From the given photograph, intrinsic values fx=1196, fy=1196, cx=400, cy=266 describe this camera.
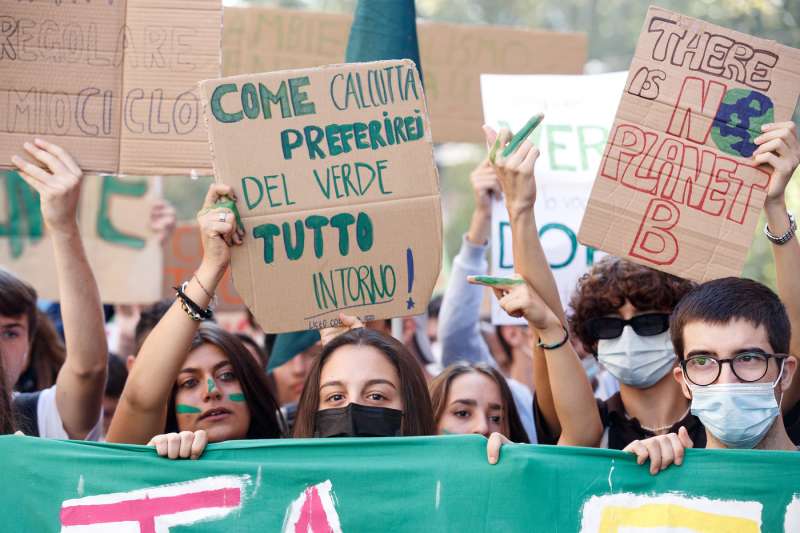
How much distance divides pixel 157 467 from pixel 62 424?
0.79 metres

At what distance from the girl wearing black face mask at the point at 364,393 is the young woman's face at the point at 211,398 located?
14.0 inches

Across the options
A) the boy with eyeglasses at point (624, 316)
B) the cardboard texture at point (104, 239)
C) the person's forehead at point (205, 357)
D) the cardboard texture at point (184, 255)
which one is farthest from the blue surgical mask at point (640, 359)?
the cardboard texture at point (184, 255)

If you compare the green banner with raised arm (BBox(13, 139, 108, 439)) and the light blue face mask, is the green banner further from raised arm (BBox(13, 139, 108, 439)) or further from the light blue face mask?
raised arm (BBox(13, 139, 108, 439))

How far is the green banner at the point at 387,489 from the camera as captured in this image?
9.89 feet

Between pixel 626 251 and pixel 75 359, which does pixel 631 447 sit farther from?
pixel 75 359

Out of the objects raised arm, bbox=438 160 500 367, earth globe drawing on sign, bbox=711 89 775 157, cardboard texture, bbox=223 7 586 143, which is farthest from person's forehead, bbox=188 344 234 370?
cardboard texture, bbox=223 7 586 143

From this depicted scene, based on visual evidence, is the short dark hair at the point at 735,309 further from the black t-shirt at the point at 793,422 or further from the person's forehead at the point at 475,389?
the person's forehead at the point at 475,389

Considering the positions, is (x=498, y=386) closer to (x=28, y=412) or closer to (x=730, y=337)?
(x=730, y=337)

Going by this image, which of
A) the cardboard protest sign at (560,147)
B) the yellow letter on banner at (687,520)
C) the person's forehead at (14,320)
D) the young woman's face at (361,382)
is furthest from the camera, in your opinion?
the cardboard protest sign at (560,147)

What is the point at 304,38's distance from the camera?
647cm

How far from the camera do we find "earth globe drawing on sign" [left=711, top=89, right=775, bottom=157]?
3.79 meters

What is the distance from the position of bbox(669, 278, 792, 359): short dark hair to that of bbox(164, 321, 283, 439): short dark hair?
138 cm

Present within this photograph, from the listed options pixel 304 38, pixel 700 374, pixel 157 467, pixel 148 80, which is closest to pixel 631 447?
pixel 700 374

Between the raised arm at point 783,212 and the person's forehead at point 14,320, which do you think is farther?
the person's forehead at point 14,320
